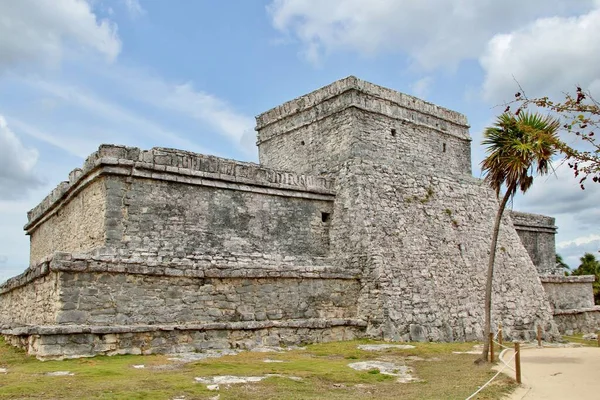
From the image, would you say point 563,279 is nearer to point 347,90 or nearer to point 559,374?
point 347,90

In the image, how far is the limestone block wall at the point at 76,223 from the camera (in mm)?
12266

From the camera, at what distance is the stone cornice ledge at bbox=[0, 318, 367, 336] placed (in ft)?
32.0

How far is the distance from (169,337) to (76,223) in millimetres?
4372

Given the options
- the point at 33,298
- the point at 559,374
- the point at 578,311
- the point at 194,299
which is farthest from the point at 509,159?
the point at 578,311

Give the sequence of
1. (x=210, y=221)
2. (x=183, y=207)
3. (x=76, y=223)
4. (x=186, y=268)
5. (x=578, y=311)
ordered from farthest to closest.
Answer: (x=578, y=311) → (x=76, y=223) → (x=210, y=221) → (x=183, y=207) → (x=186, y=268)

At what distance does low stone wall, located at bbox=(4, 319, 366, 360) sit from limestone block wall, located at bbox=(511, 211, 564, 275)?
12086 mm

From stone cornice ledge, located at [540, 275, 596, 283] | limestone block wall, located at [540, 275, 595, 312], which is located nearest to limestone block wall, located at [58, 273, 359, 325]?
stone cornice ledge, located at [540, 275, 596, 283]

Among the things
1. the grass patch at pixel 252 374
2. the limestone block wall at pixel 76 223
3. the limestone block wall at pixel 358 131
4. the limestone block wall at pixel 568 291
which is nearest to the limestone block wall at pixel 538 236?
the limestone block wall at pixel 568 291

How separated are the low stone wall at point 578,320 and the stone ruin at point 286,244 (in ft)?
10.6

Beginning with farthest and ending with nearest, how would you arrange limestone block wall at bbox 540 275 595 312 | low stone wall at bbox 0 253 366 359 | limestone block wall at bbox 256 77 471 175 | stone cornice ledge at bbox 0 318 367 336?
1. limestone block wall at bbox 540 275 595 312
2. limestone block wall at bbox 256 77 471 175
3. low stone wall at bbox 0 253 366 359
4. stone cornice ledge at bbox 0 318 367 336

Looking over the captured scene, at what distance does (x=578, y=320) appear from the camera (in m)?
20.9

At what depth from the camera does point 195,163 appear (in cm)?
1332

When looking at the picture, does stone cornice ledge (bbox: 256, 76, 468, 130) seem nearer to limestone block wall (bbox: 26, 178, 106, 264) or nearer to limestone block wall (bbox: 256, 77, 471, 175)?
limestone block wall (bbox: 256, 77, 471, 175)

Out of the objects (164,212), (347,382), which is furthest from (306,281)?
(347,382)
